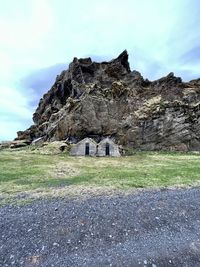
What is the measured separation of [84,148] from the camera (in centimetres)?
6738

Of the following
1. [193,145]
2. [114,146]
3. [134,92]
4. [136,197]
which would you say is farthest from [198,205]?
[134,92]

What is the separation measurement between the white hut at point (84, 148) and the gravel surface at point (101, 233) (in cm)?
5017

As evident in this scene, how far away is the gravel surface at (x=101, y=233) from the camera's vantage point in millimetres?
9586

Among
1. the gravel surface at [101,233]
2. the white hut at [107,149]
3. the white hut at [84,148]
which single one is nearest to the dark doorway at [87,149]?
the white hut at [84,148]

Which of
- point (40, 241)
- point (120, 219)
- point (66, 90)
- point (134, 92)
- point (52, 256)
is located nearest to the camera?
point (52, 256)

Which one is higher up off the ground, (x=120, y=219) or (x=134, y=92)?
(x=134, y=92)

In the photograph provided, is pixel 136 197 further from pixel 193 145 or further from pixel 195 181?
pixel 193 145

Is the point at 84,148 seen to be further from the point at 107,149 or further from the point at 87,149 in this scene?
the point at 107,149

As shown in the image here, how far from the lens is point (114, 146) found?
224 feet

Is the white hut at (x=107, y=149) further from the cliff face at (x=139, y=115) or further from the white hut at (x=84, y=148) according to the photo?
the cliff face at (x=139, y=115)

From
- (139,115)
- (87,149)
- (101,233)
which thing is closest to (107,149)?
(87,149)

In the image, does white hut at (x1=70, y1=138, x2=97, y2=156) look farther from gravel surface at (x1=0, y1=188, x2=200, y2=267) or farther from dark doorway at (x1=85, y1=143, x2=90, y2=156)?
gravel surface at (x1=0, y1=188, x2=200, y2=267)

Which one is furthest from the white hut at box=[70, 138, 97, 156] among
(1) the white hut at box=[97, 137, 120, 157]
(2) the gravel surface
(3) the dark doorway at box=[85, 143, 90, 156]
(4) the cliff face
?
(2) the gravel surface

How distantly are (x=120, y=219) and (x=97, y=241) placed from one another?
8.40 feet
